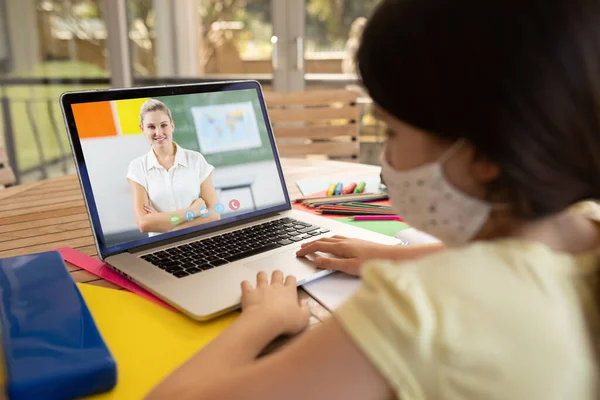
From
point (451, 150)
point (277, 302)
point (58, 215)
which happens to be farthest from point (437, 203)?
point (58, 215)

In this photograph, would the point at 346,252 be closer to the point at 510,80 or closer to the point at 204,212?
the point at 204,212

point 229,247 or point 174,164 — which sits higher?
point 174,164

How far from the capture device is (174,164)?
3.15 feet

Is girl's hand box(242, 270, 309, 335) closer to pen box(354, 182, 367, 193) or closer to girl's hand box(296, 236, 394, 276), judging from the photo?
girl's hand box(296, 236, 394, 276)

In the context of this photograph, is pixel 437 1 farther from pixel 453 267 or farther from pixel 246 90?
pixel 246 90

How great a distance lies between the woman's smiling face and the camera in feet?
3.14

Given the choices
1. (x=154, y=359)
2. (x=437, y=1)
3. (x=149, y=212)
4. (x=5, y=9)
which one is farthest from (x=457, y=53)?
(x=5, y=9)

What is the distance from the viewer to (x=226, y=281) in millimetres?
778

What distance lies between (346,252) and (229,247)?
0.20m

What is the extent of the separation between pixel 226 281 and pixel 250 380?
0.31 m

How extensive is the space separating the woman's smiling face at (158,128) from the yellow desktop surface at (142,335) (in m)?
0.29

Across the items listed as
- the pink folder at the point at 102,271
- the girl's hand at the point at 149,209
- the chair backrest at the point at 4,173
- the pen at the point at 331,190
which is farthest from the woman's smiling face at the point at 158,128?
the chair backrest at the point at 4,173

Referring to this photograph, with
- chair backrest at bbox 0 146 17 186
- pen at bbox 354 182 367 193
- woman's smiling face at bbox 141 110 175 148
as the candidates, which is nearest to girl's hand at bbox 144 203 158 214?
woman's smiling face at bbox 141 110 175 148

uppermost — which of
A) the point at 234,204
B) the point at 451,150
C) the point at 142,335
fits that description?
the point at 451,150
